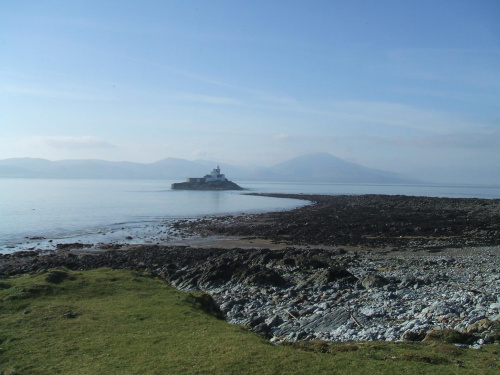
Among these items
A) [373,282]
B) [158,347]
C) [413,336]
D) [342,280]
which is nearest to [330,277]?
[342,280]

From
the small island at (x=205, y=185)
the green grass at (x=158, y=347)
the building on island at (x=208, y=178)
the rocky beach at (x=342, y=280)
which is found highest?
the building on island at (x=208, y=178)

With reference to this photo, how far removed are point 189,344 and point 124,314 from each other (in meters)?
2.56

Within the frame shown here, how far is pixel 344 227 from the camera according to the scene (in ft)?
113

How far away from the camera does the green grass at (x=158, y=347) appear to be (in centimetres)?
637

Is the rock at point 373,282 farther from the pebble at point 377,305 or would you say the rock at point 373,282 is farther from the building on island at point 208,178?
the building on island at point 208,178

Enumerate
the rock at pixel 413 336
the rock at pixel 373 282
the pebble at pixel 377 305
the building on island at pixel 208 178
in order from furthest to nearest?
the building on island at pixel 208 178 < the rock at pixel 373 282 < the pebble at pixel 377 305 < the rock at pixel 413 336

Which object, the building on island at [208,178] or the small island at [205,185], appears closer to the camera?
the small island at [205,185]

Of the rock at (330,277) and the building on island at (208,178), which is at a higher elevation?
the building on island at (208,178)

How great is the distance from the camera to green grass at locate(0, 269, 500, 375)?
637cm

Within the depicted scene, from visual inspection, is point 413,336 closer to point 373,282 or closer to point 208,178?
point 373,282

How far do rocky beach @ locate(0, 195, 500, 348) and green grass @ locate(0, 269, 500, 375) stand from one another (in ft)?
5.12

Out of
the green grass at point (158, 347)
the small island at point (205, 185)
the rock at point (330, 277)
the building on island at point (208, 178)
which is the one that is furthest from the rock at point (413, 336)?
the building on island at point (208, 178)

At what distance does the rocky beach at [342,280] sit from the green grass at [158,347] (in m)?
1.56

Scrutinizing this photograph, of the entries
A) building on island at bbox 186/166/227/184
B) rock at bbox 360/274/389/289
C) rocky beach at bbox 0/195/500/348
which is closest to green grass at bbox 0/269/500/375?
rocky beach at bbox 0/195/500/348
